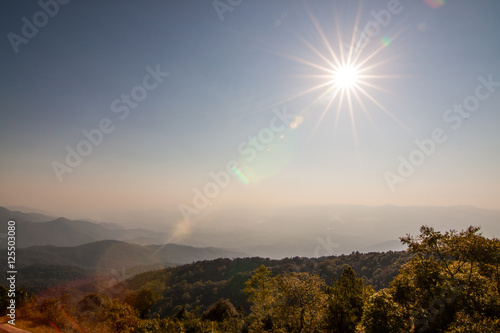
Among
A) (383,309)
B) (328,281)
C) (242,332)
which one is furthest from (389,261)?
(383,309)

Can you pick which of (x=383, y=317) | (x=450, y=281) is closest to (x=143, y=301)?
(x=383, y=317)

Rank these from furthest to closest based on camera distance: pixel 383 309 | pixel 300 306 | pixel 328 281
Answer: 1. pixel 328 281
2. pixel 300 306
3. pixel 383 309

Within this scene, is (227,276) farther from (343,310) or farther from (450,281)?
(450,281)

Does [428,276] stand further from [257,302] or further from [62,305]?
[62,305]

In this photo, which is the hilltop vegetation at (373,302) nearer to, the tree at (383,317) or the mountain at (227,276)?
the tree at (383,317)

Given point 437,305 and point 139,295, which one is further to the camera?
point 139,295

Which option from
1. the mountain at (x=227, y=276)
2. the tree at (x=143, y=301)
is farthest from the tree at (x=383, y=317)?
the mountain at (x=227, y=276)

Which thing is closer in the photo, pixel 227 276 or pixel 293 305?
pixel 293 305

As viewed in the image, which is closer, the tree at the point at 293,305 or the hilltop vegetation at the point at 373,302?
the hilltop vegetation at the point at 373,302

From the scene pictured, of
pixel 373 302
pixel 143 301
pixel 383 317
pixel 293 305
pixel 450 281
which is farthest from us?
pixel 143 301

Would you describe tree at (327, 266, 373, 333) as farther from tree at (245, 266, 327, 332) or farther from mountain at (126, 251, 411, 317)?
mountain at (126, 251, 411, 317)

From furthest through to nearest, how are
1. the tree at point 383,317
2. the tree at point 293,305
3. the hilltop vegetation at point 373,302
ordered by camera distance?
the tree at point 293,305
the tree at point 383,317
the hilltop vegetation at point 373,302
